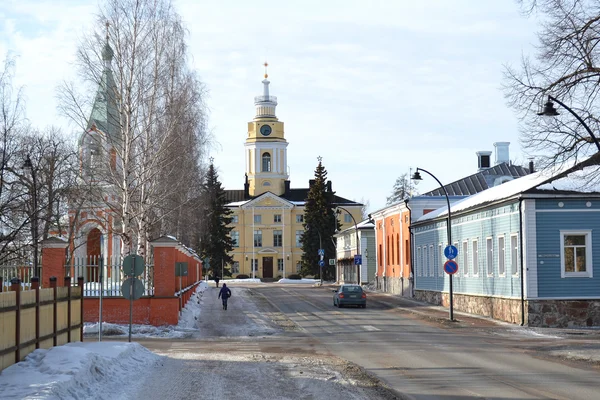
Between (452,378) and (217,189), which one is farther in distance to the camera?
(217,189)

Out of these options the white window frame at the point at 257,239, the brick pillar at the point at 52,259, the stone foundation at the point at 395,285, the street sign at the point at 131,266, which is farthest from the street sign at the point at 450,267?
the white window frame at the point at 257,239

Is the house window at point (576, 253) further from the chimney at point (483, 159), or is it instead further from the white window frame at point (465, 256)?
the chimney at point (483, 159)

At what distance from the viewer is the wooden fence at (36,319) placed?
13.6 metres

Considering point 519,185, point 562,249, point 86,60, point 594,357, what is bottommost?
point 594,357

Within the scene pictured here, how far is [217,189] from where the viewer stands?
104 meters

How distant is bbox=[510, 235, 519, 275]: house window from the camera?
33375 millimetres

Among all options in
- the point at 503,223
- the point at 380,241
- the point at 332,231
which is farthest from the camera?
the point at 332,231

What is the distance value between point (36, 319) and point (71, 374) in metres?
2.55

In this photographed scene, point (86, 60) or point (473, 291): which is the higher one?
point (86, 60)

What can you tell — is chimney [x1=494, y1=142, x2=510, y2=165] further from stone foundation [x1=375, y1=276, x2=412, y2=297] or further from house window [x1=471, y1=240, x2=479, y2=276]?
house window [x1=471, y1=240, x2=479, y2=276]

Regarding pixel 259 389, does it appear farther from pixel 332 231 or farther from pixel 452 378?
pixel 332 231

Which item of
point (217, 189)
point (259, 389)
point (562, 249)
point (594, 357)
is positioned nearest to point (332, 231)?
point (217, 189)

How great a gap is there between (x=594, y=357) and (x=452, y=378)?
6167 millimetres

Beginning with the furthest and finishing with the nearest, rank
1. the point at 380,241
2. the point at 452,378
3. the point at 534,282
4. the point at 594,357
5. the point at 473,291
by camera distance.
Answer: the point at 380,241 → the point at 473,291 → the point at 534,282 → the point at 594,357 → the point at 452,378
